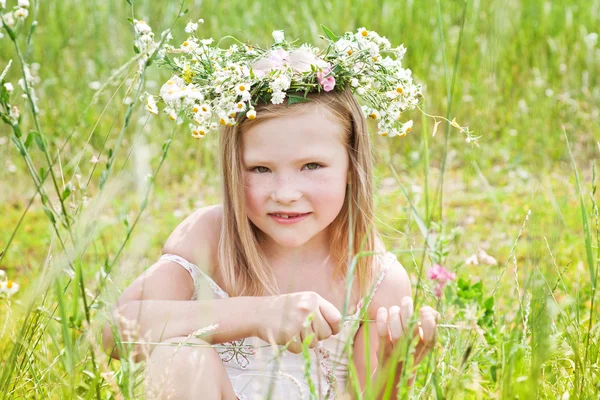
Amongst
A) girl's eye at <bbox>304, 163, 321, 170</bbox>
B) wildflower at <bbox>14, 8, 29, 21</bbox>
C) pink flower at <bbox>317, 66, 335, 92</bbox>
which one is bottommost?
girl's eye at <bbox>304, 163, 321, 170</bbox>

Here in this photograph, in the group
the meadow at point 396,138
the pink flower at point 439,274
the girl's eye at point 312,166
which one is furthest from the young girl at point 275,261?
the meadow at point 396,138

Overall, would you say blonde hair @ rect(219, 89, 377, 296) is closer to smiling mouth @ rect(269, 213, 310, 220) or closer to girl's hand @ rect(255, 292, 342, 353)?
smiling mouth @ rect(269, 213, 310, 220)

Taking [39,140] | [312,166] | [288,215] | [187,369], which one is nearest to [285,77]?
[312,166]

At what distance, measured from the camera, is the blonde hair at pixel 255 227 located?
6.91ft

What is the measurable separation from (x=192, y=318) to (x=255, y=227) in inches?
15.9

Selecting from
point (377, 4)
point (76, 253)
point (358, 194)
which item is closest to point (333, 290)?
point (358, 194)

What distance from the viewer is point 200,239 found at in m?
2.26

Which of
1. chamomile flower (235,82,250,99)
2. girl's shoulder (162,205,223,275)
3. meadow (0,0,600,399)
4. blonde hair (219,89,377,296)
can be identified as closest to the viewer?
chamomile flower (235,82,250,99)

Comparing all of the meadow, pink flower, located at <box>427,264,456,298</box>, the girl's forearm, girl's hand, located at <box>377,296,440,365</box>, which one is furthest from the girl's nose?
the meadow

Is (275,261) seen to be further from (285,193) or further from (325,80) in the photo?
(325,80)

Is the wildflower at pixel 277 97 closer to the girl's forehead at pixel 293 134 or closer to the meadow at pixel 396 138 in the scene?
the girl's forehead at pixel 293 134

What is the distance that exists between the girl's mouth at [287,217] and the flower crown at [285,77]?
258 mm

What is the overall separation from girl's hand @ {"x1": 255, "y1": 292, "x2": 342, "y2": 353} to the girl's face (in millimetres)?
263

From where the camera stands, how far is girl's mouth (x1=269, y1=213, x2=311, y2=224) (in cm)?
204
